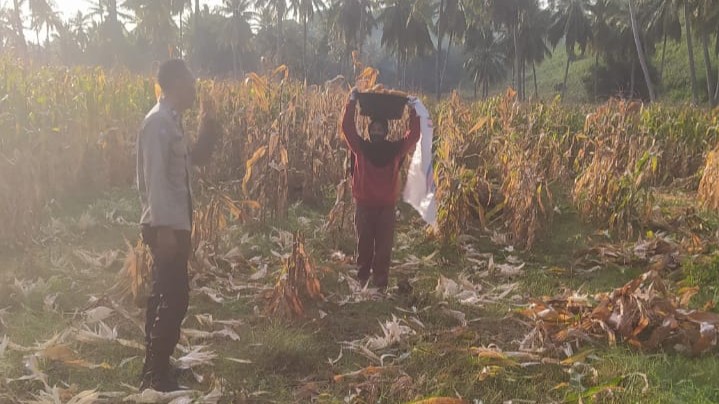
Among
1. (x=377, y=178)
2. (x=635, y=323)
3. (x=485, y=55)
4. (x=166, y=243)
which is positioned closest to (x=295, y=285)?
(x=377, y=178)

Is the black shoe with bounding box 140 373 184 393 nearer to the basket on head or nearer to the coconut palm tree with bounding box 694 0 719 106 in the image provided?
the basket on head

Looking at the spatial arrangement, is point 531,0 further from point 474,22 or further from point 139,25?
point 139,25

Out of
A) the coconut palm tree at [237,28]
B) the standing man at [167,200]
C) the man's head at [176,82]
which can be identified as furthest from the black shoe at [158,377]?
the coconut palm tree at [237,28]

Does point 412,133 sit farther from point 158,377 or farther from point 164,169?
point 158,377

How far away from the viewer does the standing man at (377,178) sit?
15.4 ft

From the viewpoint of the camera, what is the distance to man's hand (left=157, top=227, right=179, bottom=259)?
9.71 feet

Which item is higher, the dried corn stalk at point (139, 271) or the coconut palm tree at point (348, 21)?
the coconut palm tree at point (348, 21)

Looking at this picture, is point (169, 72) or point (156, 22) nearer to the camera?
point (169, 72)

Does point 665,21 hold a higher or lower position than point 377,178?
higher

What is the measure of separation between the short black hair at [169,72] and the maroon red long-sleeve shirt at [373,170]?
1844 millimetres

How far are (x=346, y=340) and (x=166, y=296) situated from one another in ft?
4.63

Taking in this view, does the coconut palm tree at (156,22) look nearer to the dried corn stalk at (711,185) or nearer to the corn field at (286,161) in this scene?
the corn field at (286,161)

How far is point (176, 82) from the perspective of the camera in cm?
300

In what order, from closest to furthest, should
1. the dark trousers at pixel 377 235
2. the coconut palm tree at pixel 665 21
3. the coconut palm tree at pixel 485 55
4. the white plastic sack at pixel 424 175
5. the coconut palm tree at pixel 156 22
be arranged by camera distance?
the white plastic sack at pixel 424 175, the dark trousers at pixel 377 235, the coconut palm tree at pixel 665 21, the coconut palm tree at pixel 156 22, the coconut palm tree at pixel 485 55
